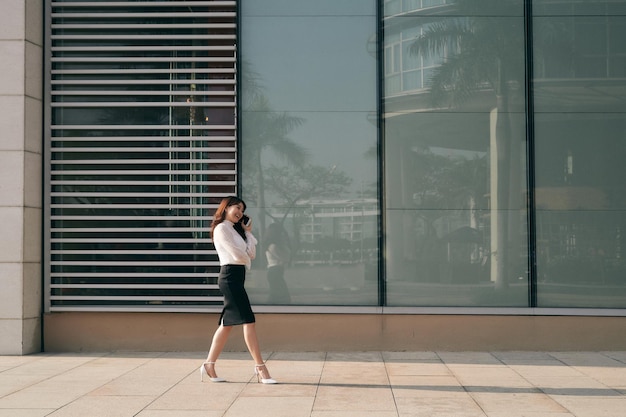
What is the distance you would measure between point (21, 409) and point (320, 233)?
5.09 metres

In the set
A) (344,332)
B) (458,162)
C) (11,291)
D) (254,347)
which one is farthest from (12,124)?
(458,162)

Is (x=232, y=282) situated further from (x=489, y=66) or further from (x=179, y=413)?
(x=489, y=66)

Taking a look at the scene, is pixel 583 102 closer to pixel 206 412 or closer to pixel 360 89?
pixel 360 89

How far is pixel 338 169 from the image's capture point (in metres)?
11.6

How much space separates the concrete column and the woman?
3.35 metres

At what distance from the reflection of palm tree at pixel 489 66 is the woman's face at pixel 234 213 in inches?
151

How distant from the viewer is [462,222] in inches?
457

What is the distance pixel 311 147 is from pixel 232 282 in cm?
317

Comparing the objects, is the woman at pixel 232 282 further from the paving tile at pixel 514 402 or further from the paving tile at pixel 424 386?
the paving tile at pixel 514 402

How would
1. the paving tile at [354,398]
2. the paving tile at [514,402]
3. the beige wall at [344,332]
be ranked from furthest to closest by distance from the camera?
the beige wall at [344,332] → the paving tile at [354,398] → the paving tile at [514,402]

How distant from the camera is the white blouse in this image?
9148mm

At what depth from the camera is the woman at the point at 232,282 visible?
9094 millimetres

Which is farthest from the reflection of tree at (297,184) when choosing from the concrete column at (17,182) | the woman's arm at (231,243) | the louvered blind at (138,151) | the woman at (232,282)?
the concrete column at (17,182)

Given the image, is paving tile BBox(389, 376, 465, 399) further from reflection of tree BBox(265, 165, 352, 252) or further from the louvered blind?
the louvered blind
